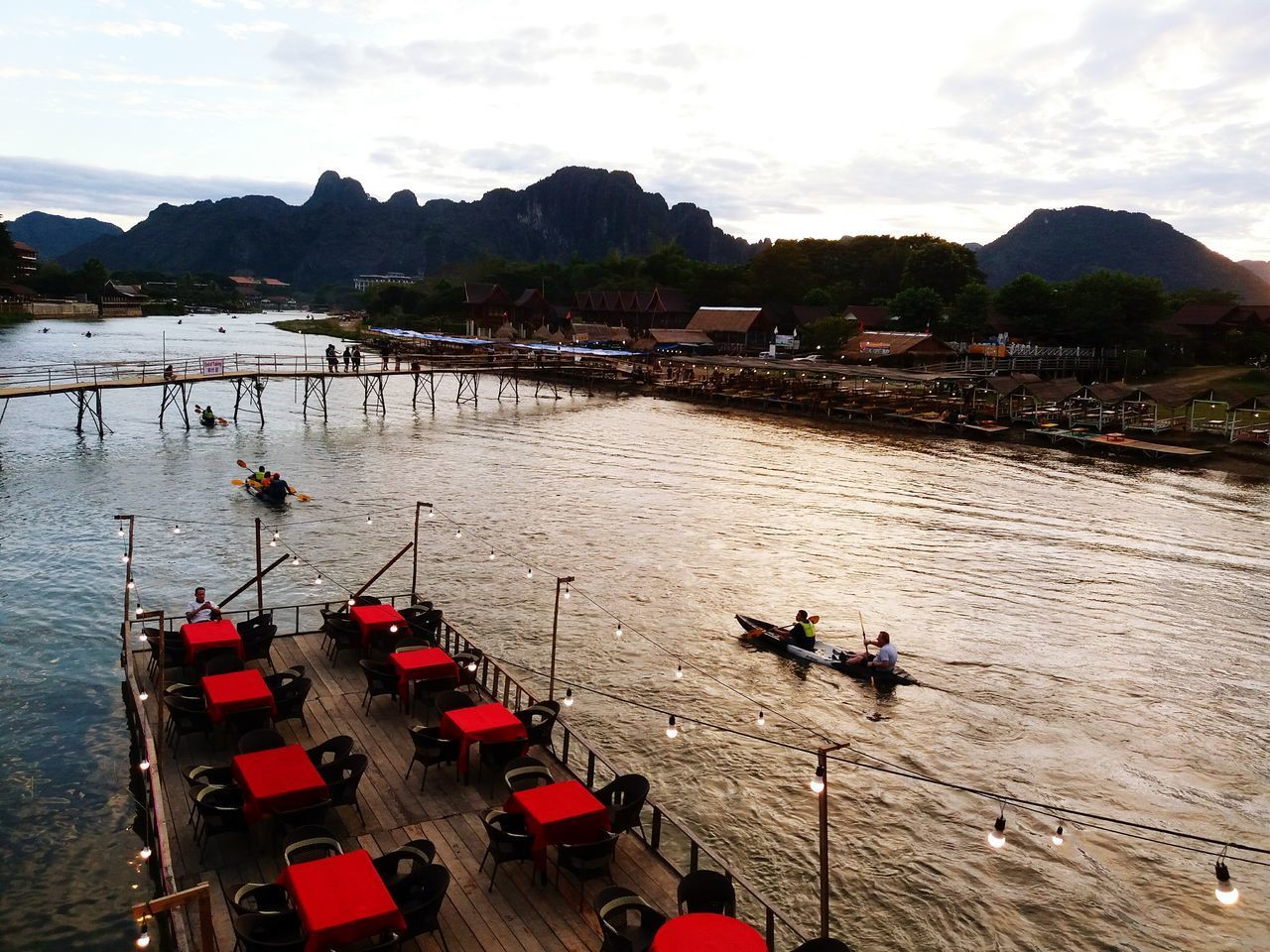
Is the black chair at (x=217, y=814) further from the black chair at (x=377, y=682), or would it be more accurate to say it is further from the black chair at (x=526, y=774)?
the black chair at (x=377, y=682)

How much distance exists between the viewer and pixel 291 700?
512 inches

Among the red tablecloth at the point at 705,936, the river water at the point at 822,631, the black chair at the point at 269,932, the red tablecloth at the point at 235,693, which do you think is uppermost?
the red tablecloth at the point at 705,936

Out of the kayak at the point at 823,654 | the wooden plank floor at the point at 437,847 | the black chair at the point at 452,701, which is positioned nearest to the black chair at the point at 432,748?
the wooden plank floor at the point at 437,847

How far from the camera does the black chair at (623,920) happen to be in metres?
7.93

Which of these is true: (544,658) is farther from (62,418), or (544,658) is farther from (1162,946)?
(62,418)

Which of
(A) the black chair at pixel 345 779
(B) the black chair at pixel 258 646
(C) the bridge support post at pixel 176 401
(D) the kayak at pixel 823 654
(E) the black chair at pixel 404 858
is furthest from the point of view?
(C) the bridge support post at pixel 176 401

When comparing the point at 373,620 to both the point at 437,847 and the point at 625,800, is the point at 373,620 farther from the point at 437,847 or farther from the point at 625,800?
the point at 625,800

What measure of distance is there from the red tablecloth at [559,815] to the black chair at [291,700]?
5.00 meters

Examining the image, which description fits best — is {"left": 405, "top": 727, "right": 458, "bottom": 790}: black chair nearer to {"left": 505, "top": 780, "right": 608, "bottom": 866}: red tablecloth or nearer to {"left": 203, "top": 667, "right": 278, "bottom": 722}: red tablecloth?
{"left": 505, "top": 780, "right": 608, "bottom": 866}: red tablecloth

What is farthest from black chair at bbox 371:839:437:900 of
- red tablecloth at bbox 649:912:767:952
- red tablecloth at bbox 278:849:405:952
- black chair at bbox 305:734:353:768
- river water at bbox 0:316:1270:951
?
river water at bbox 0:316:1270:951

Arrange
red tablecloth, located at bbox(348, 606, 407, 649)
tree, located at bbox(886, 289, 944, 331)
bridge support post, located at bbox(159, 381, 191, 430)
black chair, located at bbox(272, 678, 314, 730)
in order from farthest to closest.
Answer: tree, located at bbox(886, 289, 944, 331), bridge support post, located at bbox(159, 381, 191, 430), red tablecloth, located at bbox(348, 606, 407, 649), black chair, located at bbox(272, 678, 314, 730)

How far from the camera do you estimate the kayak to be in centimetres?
1812

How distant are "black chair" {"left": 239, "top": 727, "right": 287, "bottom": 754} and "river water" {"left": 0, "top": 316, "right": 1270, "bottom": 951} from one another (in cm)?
256

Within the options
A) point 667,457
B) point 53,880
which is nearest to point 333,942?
point 53,880
